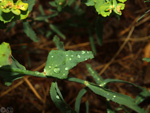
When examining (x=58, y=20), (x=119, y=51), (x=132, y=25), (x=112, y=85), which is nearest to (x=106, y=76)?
(x=112, y=85)

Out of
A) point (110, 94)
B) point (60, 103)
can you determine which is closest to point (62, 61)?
point (60, 103)

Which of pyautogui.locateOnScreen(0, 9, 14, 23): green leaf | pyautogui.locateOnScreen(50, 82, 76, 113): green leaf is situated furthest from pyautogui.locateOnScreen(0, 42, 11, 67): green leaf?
pyautogui.locateOnScreen(50, 82, 76, 113): green leaf

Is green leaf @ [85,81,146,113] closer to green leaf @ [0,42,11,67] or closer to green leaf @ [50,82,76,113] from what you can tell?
green leaf @ [50,82,76,113]

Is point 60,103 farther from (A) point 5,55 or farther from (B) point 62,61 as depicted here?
(A) point 5,55

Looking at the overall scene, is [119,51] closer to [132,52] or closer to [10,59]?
[132,52]

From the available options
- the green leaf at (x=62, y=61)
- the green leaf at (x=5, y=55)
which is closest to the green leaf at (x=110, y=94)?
the green leaf at (x=62, y=61)

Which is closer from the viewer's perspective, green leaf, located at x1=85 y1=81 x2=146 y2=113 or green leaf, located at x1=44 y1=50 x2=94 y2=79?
green leaf, located at x1=44 y1=50 x2=94 y2=79

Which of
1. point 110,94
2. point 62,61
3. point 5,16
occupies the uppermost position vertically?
point 5,16

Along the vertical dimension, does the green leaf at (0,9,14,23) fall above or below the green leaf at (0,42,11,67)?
above
